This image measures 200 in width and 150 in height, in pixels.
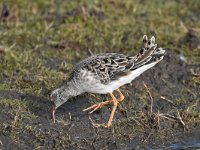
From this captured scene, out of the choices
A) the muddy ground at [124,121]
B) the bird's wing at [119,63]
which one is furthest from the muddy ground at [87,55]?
the bird's wing at [119,63]

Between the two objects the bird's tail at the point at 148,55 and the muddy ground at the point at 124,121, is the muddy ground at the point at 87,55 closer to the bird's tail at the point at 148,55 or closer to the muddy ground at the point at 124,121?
the muddy ground at the point at 124,121

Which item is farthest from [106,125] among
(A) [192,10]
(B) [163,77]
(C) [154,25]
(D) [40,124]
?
(A) [192,10]

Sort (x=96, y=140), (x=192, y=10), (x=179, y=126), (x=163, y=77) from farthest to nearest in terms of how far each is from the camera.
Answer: (x=192, y=10) → (x=163, y=77) → (x=179, y=126) → (x=96, y=140)

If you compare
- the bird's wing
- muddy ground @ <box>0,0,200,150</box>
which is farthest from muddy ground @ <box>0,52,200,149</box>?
the bird's wing

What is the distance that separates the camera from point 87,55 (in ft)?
39.0

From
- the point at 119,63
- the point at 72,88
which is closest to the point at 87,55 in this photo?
the point at 72,88

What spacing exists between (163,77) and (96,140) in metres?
2.43

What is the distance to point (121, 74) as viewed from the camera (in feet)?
30.8

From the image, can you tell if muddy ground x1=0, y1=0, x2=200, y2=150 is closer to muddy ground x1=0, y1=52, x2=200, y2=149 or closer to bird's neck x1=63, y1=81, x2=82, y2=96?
muddy ground x1=0, y1=52, x2=200, y2=149

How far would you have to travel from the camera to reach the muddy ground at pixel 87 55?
9195 mm

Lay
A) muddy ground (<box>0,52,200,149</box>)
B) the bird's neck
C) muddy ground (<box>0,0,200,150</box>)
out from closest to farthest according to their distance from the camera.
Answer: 1. muddy ground (<box>0,52,200,149</box>)
2. muddy ground (<box>0,0,200,150</box>)
3. the bird's neck

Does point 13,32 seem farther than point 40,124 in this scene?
Yes

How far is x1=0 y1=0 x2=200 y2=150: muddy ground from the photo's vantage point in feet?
30.2

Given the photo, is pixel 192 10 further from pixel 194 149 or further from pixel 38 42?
pixel 194 149
